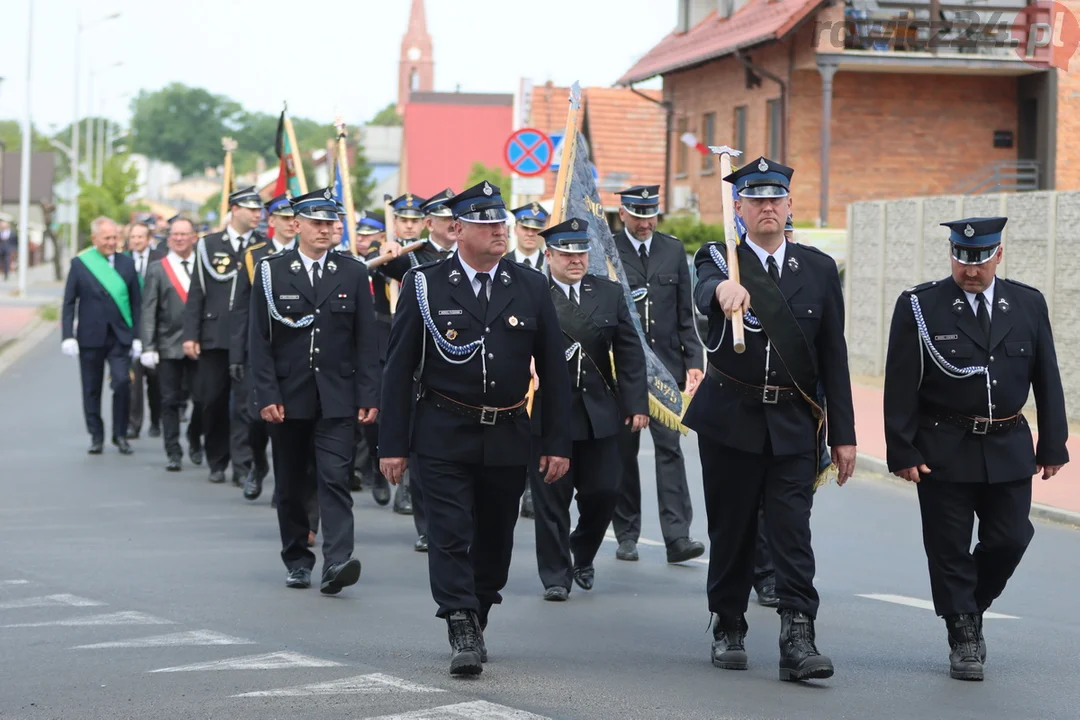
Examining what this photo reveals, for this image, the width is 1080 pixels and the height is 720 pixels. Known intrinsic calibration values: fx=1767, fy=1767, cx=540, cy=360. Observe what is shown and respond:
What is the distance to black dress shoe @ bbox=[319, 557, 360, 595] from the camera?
9.14 meters

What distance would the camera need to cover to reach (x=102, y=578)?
9656mm

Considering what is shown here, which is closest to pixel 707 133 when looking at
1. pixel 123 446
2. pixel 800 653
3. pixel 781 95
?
pixel 781 95

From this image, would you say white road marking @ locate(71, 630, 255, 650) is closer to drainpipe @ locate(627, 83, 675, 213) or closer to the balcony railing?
the balcony railing

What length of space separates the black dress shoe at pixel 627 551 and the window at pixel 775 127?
85.7 feet

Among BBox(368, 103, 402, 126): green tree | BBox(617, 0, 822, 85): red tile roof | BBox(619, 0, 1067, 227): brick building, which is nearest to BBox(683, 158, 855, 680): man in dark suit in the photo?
BBox(619, 0, 1067, 227): brick building

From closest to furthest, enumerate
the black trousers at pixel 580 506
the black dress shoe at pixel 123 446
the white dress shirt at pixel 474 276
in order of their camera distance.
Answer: the white dress shirt at pixel 474 276 → the black trousers at pixel 580 506 → the black dress shoe at pixel 123 446

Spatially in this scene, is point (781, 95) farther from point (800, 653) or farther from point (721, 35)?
point (800, 653)

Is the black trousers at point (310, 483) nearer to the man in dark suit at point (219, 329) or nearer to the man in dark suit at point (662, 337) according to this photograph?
the man in dark suit at point (662, 337)

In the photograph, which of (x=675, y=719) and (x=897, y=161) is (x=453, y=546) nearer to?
(x=675, y=719)

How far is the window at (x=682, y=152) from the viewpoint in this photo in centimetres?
4296

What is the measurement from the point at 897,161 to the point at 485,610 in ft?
97.5

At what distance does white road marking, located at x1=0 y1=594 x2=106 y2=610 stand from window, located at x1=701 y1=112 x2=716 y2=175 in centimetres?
3239

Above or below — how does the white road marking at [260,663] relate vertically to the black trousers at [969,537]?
below

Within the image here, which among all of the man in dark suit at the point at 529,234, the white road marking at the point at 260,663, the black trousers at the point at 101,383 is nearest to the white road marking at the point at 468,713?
the white road marking at the point at 260,663
